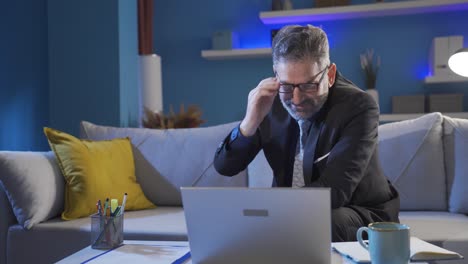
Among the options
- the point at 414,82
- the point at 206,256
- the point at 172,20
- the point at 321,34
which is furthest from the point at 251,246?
the point at 172,20

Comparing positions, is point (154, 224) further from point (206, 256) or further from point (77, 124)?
point (77, 124)

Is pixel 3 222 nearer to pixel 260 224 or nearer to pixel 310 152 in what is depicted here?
pixel 310 152

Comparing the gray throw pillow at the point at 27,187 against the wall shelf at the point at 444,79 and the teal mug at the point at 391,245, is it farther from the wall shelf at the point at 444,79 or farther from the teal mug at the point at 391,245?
the wall shelf at the point at 444,79

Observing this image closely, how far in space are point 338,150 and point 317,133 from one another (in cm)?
10

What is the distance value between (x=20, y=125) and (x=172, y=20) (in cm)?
156

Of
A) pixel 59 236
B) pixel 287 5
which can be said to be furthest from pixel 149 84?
pixel 59 236

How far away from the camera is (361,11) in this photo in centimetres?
361

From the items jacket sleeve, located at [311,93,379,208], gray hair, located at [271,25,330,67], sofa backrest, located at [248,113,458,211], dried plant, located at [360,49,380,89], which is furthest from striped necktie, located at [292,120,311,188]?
dried plant, located at [360,49,380,89]

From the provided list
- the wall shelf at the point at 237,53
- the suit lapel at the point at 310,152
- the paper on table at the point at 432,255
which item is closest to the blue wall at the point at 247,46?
the wall shelf at the point at 237,53

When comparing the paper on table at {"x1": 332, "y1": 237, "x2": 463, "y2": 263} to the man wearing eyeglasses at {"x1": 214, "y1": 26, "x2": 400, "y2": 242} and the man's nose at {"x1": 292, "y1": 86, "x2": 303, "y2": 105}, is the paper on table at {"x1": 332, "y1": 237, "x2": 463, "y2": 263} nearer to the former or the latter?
the man wearing eyeglasses at {"x1": 214, "y1": 26, "x2": 400, "y2": 242}

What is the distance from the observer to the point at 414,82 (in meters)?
3.75

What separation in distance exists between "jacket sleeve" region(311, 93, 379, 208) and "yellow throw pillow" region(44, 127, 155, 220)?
1.16m

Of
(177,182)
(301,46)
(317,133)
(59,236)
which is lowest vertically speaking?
(59,236)

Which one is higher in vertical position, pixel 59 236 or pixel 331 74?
pixel 331 74
